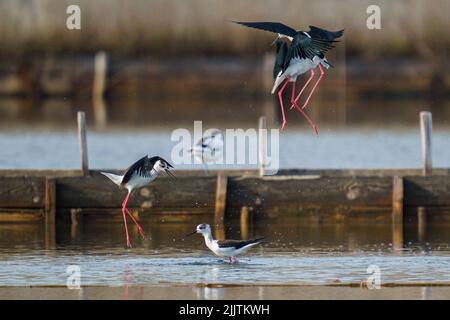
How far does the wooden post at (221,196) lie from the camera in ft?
70.8

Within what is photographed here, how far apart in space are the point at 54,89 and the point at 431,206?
3169 centimetres

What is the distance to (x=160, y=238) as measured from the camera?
2034 centimetres

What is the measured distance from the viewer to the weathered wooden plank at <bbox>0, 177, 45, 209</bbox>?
2156 cm

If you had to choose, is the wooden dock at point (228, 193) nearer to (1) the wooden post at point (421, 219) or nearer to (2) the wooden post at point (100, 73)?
(1) the wooden post at point (421, 219)

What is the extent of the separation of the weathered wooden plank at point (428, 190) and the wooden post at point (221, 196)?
300cm

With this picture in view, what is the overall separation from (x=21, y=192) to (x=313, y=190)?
4.81 metres

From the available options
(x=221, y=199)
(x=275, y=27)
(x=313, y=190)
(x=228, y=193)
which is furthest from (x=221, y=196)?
(x=275, y=27)

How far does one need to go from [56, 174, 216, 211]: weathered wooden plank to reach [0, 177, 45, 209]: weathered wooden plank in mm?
329

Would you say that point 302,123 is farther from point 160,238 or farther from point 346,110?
point 160,238

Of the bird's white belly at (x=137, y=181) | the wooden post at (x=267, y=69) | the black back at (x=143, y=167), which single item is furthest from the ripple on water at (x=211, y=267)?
the wooden post at (x=267, y=69)

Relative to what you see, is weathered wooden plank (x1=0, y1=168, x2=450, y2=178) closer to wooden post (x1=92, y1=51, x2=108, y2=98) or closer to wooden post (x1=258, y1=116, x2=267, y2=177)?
wooden post (x1=258, y1=116, x2=267, y2=177)

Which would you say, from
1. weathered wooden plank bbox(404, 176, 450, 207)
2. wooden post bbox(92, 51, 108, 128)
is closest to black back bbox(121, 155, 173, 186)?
weathered wooden plank bbox(404, 176, 450, 207)

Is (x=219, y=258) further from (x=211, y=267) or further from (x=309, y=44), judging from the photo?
(x=309, y=44)

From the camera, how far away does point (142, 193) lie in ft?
71.2
